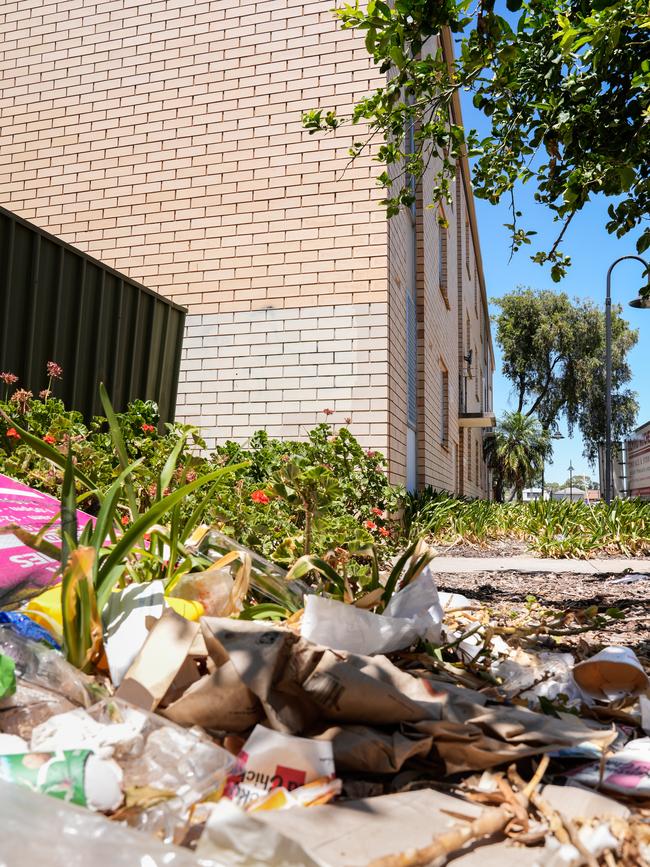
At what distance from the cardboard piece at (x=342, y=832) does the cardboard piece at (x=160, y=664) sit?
1.50ft

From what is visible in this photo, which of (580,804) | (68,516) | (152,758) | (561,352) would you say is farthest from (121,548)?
(561,352)

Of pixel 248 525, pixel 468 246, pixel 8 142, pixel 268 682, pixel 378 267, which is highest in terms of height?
pixel 468 246

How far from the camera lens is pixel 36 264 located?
621 cm

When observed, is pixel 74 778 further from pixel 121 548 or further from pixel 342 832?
pixel 121 548

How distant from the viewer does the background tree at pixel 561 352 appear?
128ft

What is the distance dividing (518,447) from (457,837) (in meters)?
43.2

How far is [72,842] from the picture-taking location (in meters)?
1.10

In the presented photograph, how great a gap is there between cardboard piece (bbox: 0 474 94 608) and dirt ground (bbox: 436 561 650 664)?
7.19 feet

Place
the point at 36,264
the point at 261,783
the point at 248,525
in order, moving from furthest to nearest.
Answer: the point at 36,264, the point at 248,525, the point at 261,783

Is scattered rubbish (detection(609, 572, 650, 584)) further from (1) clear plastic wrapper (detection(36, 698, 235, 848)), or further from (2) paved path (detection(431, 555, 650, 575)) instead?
(1) clear plastic wrapper (detection(36, 698, 235, 848))

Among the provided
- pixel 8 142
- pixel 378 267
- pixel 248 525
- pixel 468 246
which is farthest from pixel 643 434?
pixel 248 525

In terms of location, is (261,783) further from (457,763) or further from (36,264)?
(36,264)

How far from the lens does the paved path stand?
6.84m

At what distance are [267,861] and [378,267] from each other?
7.72 m
